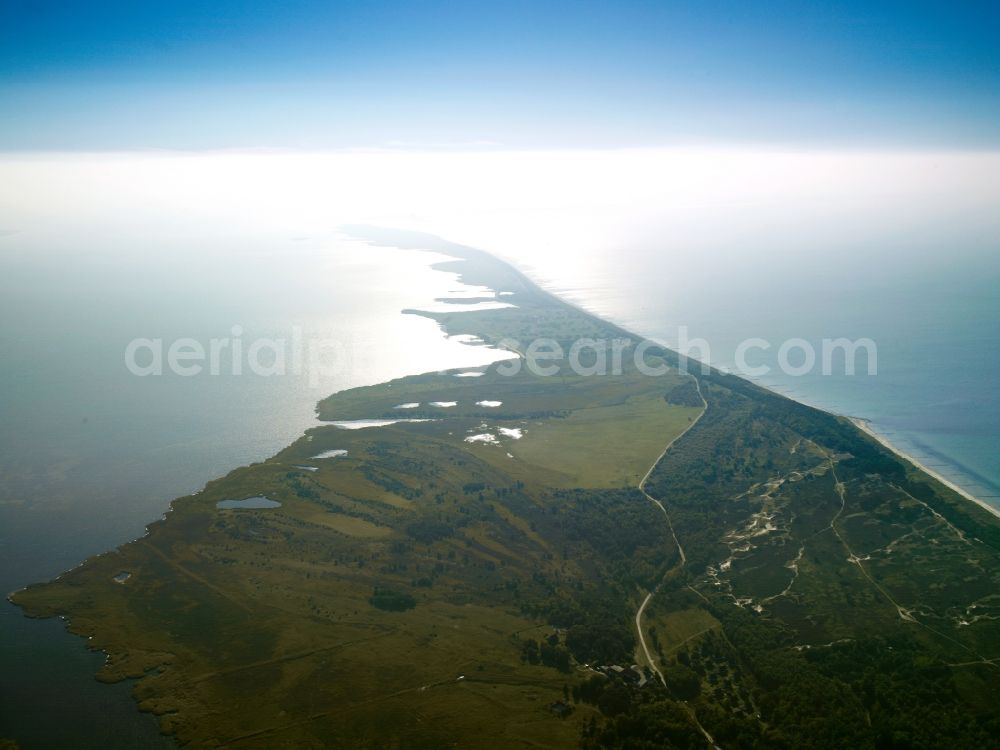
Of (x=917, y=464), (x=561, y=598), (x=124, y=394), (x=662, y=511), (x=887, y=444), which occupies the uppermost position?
(x=887, y=444)

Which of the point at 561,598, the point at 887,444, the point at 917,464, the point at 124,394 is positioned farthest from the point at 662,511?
the point at 124,394

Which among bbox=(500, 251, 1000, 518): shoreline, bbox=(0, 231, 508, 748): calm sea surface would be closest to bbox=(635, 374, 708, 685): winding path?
bbox=(500, 251, 1000, 518): shoreline

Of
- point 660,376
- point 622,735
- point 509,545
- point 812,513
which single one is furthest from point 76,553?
point 660,376

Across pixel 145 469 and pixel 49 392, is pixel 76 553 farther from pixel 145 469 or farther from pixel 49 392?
pixel 49 392

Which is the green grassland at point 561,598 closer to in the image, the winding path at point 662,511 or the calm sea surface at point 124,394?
the winding path at point 662,511

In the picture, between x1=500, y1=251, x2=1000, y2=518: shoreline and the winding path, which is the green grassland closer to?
the winding path

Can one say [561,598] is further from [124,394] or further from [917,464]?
[124,394]
